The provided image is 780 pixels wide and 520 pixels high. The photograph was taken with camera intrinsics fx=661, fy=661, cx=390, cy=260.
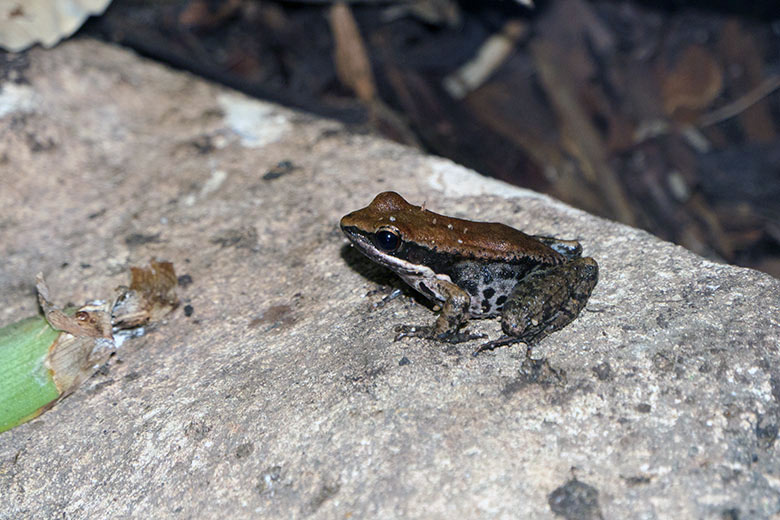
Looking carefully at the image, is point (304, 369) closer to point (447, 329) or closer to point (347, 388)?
point (347, 388)

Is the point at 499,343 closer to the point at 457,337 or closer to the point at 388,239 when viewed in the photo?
the point at 457,337

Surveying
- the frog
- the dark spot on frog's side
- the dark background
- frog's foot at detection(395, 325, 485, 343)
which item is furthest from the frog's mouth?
the dark background

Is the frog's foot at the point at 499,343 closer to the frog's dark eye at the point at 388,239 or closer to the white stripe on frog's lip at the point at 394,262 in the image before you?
the white stripe on frog's lip at the point at 394,262

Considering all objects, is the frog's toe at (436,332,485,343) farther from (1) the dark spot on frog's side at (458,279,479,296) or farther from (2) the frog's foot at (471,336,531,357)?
(1) the dark spot on frog's side at (458,279,479,296)

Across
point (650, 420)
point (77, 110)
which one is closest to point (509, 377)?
point (650, 420)

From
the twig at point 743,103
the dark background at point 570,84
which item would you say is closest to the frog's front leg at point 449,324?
the dark background at point 570,84

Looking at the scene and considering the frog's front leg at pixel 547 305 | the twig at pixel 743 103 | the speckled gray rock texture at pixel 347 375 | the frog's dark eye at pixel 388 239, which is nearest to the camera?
the speckled gray rock texture at pixel 347 375
